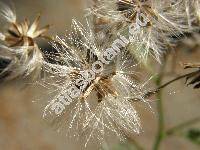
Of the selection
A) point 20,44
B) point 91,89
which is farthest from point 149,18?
point 20,44

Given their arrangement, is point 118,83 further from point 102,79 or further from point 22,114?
point 22,114

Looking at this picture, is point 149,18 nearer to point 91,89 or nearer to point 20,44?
point 91,89

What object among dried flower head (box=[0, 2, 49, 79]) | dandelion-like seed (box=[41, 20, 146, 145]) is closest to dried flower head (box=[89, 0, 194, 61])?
dandelion-like seed (box=[41, 20, 146, 145])

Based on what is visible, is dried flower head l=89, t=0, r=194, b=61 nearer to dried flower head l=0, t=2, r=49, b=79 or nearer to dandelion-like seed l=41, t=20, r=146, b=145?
dandelion-like seed l=41, t=20, r=146, b=145

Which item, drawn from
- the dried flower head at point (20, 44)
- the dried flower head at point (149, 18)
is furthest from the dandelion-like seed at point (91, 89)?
the dried flower head at point (20, 44)

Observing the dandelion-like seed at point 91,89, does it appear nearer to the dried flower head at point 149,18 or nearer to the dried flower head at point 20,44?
the dried flower head at point 149,18

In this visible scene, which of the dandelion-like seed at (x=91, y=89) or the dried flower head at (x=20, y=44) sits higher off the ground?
the dried flower head at (x=20, y=44)

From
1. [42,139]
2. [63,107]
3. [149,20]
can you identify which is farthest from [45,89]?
[42,139]
